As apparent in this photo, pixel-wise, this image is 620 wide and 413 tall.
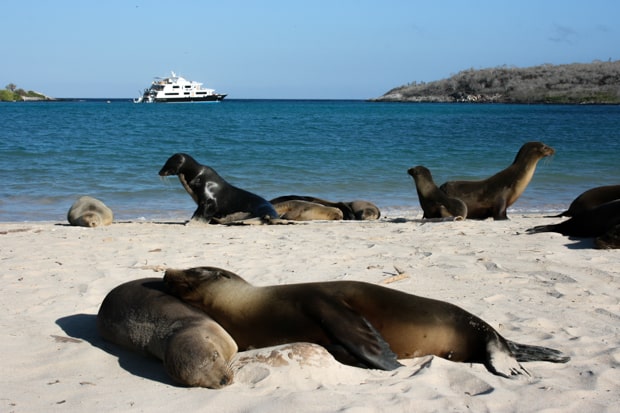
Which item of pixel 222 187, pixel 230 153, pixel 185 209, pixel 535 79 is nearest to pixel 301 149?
pixel 230 153

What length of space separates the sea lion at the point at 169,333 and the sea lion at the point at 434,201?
6.50 m

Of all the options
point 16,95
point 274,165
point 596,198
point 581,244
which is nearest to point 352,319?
point 581,244

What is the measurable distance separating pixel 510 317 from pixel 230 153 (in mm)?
19858

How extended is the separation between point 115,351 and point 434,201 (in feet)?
23.3

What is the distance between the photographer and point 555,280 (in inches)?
247

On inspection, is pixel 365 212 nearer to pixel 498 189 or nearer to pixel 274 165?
pixel 498 189

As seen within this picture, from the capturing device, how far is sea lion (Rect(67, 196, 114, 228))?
34.0 ft

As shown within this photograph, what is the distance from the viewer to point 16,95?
122000mm

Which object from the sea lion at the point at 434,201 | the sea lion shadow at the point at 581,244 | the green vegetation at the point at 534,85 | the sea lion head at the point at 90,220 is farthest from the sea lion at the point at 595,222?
the green vegetation at the point at 534,85

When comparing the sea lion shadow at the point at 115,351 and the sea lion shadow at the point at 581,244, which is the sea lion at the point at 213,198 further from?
the sea lion shadow at the point at 115,351

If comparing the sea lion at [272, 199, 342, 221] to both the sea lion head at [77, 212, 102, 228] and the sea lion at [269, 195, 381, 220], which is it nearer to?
the sea lion at [269, 195, 381, 220]

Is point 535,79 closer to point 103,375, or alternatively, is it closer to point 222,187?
point 222,187

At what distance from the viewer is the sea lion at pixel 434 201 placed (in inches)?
421

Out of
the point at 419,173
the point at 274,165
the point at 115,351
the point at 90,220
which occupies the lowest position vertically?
the point at 274,165
